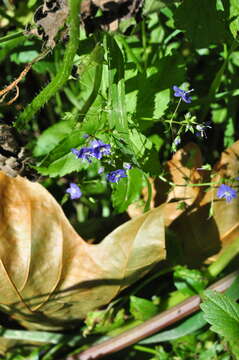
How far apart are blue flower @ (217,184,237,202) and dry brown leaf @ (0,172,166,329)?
0.92 ft

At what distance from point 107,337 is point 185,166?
2.55 feet

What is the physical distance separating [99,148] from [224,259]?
781 mm

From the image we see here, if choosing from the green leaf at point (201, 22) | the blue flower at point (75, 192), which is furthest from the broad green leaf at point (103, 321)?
the green leaf at point (201, 22)

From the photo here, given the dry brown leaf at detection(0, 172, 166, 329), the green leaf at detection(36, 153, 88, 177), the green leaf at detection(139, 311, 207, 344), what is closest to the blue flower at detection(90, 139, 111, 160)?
the green leaf at detection(36, 153, 88, 177)

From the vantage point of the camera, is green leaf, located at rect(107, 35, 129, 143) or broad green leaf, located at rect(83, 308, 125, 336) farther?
broad green leaf, located at rect(83, 308, 125, 336)

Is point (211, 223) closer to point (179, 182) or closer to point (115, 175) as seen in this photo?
point (179, 182)

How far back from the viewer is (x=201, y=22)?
1.85 m

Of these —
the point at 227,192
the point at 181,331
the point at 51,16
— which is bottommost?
the point at 181,331

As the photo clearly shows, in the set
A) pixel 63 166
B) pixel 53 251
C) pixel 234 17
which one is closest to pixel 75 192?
pixel 63 166

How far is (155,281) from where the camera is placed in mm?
2285

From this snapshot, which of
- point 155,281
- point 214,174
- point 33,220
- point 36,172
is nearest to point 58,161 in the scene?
point 36,172

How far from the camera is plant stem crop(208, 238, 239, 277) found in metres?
2.12

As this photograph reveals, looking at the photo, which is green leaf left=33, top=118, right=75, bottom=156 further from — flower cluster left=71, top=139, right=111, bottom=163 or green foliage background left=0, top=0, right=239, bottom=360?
flower cluster left=71, top=139, right=111, bottom=163

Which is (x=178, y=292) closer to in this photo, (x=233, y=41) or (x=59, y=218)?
(x=59, y=218)
